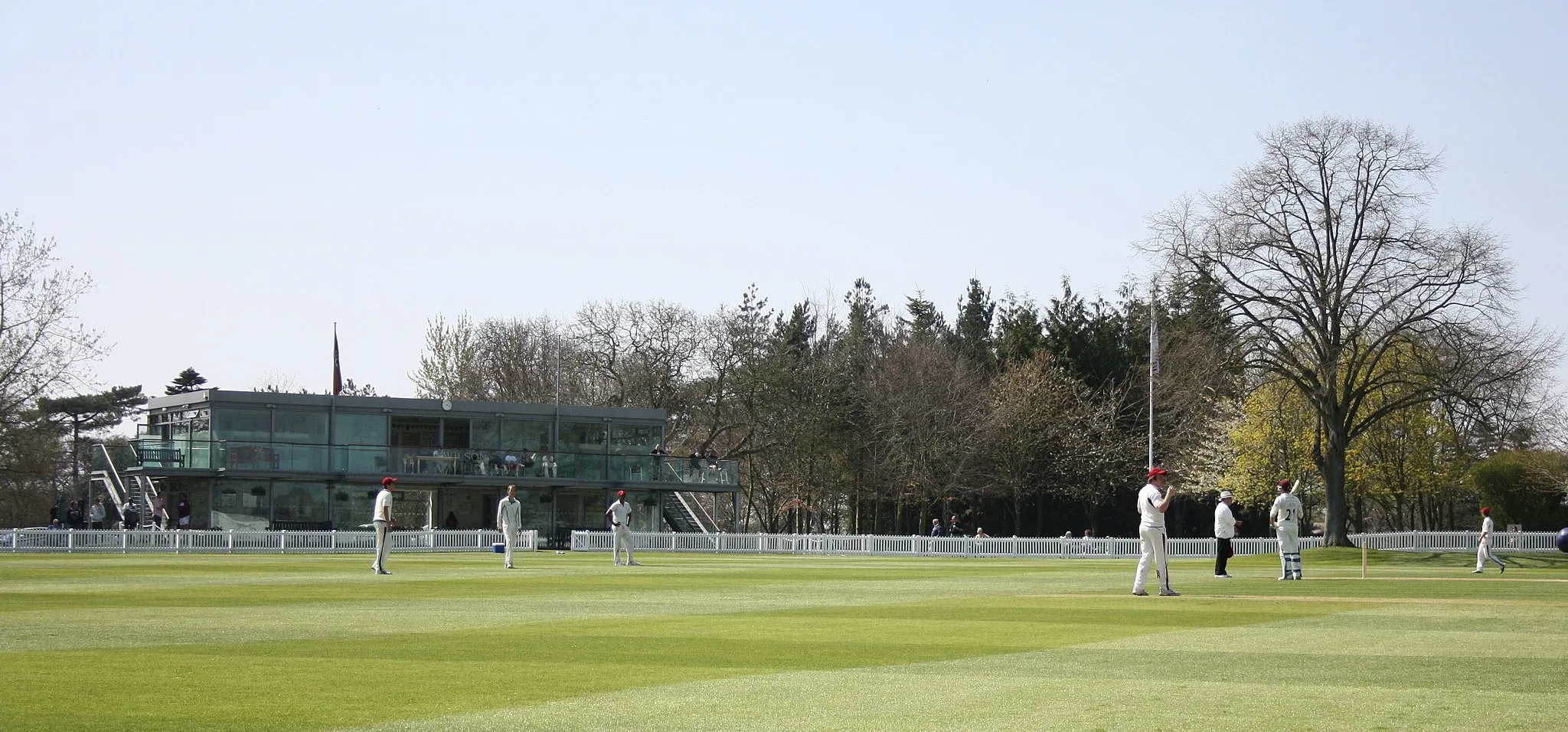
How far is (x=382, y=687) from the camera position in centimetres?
1055

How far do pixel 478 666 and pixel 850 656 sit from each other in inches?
113


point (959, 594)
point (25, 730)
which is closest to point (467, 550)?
point (959, 594)

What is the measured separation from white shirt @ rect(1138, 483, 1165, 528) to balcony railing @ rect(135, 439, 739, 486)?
1702 inches

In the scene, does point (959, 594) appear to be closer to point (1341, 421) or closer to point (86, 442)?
point (1341, 421)

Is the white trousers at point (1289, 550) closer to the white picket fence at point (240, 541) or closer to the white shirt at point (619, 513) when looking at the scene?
the white shirt at point (619, 513)

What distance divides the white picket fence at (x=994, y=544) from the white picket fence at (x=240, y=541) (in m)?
3.68

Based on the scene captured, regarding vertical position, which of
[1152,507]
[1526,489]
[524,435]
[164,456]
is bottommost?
[1526,489]

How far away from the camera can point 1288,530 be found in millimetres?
30812

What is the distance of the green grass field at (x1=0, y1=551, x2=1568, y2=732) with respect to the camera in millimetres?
9250

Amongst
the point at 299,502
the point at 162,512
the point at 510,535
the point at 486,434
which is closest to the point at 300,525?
the point at 299,502

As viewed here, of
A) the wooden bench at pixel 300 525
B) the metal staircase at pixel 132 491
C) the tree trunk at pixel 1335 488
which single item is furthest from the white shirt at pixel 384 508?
the wooden bench at pixel 300 525

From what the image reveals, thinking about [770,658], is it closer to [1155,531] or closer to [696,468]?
[1155,531]

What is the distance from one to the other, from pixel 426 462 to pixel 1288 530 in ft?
128

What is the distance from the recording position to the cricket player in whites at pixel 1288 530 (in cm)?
2977
